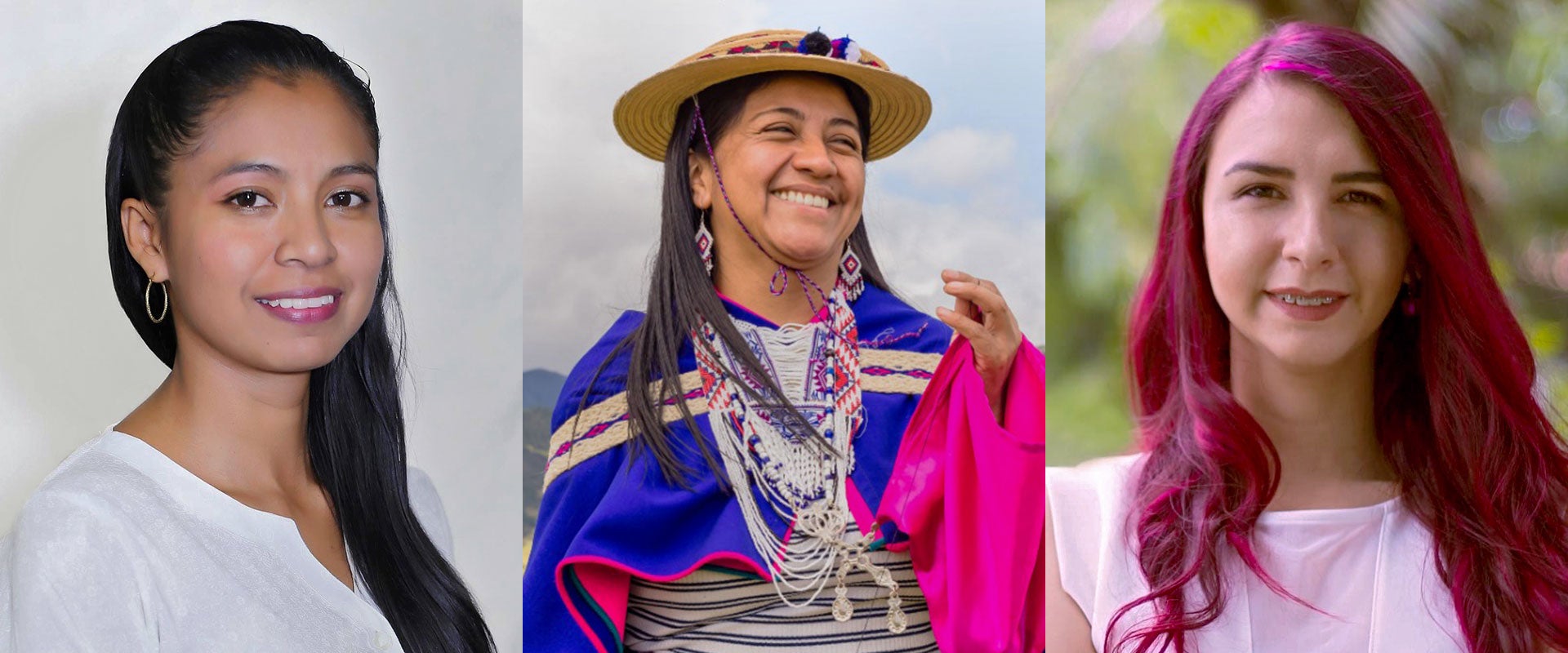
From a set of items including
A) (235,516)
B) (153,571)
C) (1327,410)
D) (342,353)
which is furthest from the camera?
(342,353)

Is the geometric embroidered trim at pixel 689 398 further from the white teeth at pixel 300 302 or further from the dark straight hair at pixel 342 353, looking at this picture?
the white teeth at pixel 300 302

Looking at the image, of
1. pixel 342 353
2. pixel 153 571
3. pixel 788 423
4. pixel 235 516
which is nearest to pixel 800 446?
pixel 788 423

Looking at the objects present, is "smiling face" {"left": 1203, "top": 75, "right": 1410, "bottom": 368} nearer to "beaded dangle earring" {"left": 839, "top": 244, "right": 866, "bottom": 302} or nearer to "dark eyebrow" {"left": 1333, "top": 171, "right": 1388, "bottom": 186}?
"dark eyebrow" {"left": 1333, "top": 171, "right": 1388, "bottom": 186}

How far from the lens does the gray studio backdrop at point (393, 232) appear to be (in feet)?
7.08

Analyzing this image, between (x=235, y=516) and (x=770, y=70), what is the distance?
1.19 m

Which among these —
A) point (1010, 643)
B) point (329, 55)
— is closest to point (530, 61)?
point (329, 55)

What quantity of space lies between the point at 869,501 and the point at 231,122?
4.12 ft

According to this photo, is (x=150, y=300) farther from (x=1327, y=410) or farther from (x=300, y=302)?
(x=1327, y=410)

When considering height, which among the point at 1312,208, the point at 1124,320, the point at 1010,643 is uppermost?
the point at 1312,208

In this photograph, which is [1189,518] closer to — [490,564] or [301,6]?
[490,564]

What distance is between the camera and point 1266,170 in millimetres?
2188

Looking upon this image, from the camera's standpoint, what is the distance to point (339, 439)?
2367 millimetres

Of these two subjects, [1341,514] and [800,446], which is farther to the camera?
[800,446]

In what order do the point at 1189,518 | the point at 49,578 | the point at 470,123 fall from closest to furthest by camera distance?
the point at 49,578 < the point at 1189,518 < the point at 470,123
